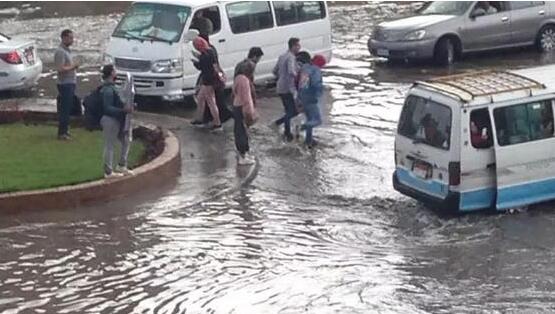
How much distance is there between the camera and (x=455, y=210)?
14859mm

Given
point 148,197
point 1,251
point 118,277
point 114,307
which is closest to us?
point 114,307

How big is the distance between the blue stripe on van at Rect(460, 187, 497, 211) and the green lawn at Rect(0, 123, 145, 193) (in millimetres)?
4540

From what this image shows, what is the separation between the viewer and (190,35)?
21.1 m

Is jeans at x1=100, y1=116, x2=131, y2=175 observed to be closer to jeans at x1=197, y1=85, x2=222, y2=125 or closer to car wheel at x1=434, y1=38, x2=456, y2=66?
jeans at x1=197, y1=85, x2=222, y2=125

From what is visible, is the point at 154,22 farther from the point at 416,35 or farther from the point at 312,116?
the point at 416,35

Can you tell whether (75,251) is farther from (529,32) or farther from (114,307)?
(529,32)

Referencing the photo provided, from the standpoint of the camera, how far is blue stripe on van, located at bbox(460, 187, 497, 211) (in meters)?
14.8

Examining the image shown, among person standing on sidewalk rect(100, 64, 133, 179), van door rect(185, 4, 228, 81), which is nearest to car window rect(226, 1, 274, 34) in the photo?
van door rect(185, 4, 228, 81)

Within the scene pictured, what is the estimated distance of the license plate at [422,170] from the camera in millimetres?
15125

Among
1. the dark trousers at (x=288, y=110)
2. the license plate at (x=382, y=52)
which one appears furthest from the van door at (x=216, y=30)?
the license plate at (x=382, y=52)

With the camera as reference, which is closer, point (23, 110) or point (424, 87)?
point (424, 87)

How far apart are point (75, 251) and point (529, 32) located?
15495 mm

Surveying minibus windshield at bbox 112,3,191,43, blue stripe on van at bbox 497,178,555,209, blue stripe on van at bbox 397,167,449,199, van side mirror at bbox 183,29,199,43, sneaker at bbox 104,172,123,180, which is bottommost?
blue stripe on van at bbox 497,178,555,209

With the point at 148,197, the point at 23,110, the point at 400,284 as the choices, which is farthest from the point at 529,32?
the point at 400,284
